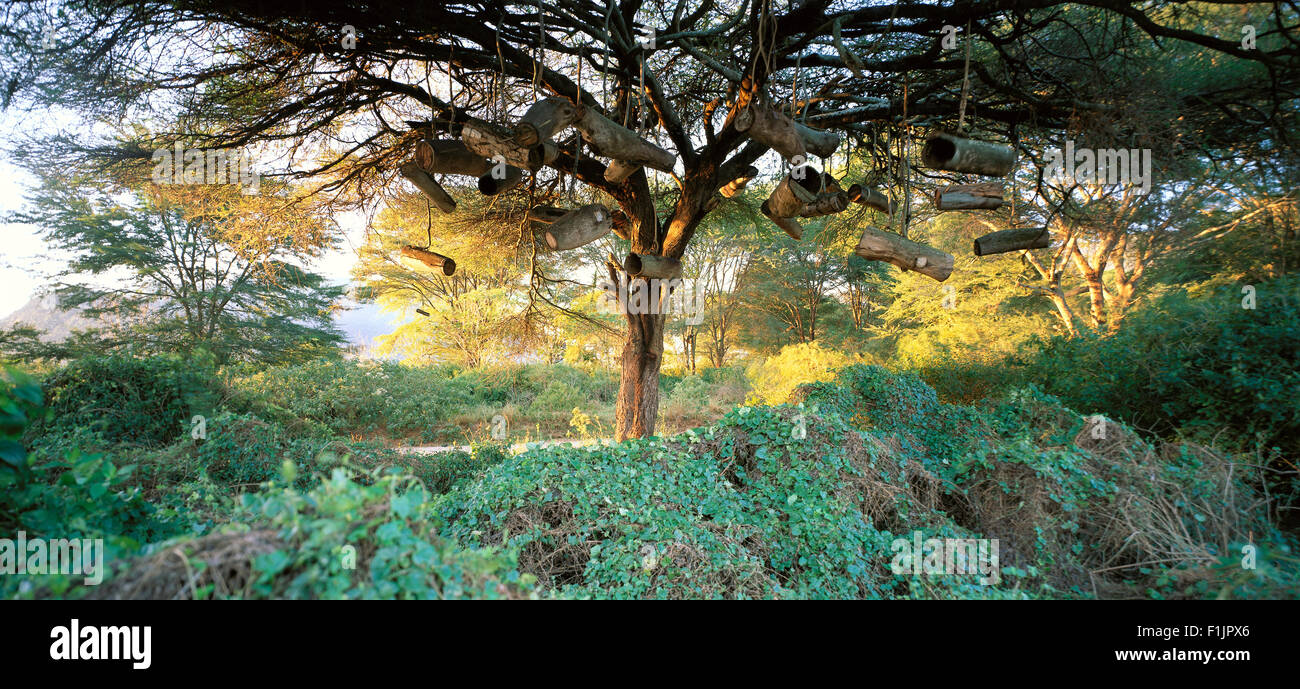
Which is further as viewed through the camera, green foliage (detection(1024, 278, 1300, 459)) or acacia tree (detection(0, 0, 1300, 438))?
green foliage (detection(1024, 278, 1300, 459))

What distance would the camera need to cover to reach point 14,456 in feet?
5.80

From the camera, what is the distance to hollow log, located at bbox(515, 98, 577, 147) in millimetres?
3605

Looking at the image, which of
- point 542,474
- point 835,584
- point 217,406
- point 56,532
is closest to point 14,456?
point 56,532

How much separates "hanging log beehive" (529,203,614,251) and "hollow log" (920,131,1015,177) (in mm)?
3151

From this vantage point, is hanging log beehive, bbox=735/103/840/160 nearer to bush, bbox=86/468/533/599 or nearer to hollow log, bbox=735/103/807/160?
hollow log, bbox=735/103/807/160

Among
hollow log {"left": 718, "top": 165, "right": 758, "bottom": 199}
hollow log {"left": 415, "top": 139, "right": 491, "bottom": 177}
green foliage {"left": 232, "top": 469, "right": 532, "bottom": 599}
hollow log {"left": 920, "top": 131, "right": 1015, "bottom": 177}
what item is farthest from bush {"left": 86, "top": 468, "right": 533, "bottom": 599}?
hollow log {"left": 718, "top": 165, "right": 758, "bottom": 199}

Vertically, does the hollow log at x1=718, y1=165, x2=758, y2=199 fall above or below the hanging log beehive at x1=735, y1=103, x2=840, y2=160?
above

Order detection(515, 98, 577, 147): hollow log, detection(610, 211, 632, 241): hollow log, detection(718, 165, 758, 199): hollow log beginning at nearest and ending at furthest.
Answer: detection(515, 98, 577, 147): hollow log, detection(718, 165, 758, 199): hollow log, detection(610, 211, 632, 241): hollow log

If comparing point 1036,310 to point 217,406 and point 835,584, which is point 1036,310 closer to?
point 835,584

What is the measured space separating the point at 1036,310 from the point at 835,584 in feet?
54.8

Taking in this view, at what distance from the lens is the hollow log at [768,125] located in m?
3.91

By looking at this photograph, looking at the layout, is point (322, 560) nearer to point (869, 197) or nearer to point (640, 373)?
point (640, 373)

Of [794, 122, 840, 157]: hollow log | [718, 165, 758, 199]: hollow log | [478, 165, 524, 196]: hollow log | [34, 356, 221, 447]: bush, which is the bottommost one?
[34, 356, 221, 447]: bush
